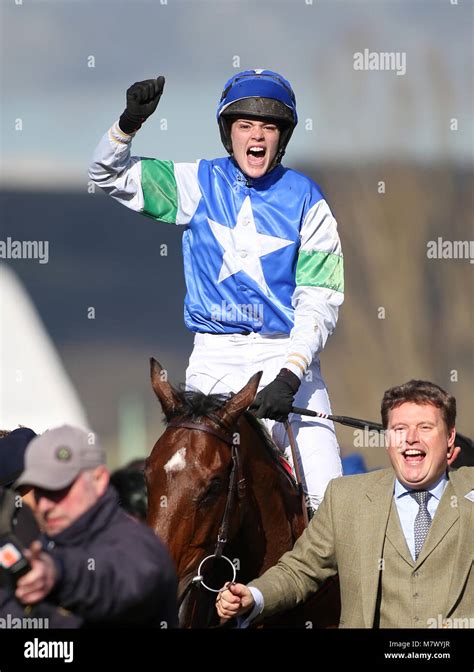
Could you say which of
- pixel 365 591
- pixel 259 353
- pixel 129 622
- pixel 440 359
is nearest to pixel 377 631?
pixel 365 591

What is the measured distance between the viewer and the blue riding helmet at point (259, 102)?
16.4 ft

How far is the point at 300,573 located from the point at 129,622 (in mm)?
1106

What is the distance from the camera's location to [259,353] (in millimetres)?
5031

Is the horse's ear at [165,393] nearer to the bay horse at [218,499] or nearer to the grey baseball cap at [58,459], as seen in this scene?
the bay horse at [218,499]

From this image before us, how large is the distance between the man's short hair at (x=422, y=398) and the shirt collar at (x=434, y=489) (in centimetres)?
16

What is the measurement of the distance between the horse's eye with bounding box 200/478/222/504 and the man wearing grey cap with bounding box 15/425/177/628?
1.15 meters

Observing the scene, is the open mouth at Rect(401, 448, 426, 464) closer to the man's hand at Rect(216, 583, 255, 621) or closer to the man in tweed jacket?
the man in tweed jacket

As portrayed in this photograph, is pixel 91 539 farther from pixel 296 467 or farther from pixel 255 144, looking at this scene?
pixel 255 144

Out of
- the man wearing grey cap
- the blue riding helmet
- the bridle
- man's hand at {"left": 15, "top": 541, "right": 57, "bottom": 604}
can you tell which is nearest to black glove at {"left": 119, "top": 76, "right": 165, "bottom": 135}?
the blue riding helmet

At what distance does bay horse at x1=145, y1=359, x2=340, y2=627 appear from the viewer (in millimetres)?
4242

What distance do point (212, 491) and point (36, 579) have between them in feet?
5.16

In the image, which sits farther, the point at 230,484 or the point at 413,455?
the point at 230,484

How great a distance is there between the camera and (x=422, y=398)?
13.1ft

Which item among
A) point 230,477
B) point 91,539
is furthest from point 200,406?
point 91,539
